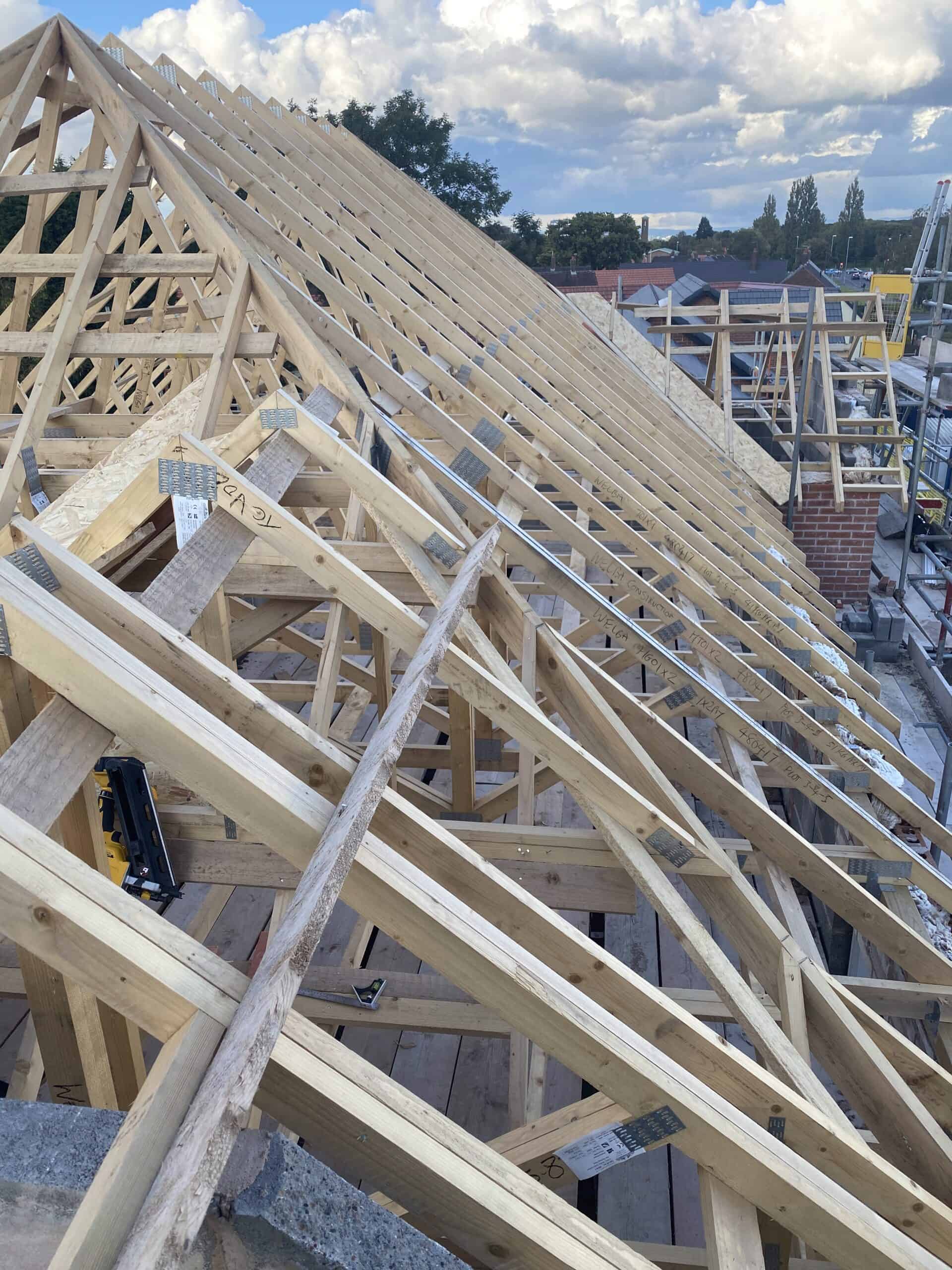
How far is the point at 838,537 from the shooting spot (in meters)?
8.81

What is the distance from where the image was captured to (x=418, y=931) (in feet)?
5.83

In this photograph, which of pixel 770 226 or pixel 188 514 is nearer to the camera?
pixel 188 514

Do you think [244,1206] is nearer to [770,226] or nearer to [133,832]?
[133,832]

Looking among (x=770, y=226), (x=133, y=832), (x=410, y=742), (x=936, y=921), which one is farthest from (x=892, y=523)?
(x=770, y=226)

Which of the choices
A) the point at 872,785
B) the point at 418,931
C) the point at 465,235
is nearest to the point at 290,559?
the point at 418,931

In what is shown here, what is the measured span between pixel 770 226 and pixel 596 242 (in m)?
62.4

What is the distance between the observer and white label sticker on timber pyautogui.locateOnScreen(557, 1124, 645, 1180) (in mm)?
1918

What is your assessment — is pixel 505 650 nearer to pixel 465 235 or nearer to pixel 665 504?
pixel 665 504

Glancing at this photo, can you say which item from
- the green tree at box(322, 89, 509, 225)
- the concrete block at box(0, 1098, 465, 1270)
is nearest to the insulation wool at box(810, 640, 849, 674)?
the concrete block at box(0, 1098, 465, 1270)

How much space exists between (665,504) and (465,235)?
19.2ft

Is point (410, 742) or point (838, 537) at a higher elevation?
point (838, 537)

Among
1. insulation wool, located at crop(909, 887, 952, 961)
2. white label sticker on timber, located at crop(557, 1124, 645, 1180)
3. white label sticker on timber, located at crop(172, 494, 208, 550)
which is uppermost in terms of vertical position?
white label sticker on timber, located at crop(172, 494, 208, 550)

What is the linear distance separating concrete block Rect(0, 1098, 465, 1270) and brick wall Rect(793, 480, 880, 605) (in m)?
8.41

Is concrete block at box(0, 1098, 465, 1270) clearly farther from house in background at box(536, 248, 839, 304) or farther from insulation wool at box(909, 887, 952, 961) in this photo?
house in background at box(536, 248, 839, 304)
